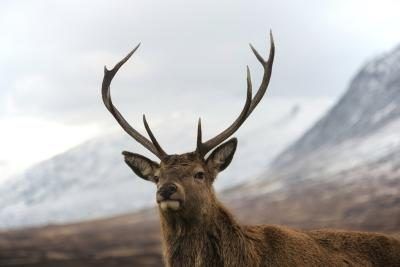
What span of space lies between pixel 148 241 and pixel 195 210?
62.1m

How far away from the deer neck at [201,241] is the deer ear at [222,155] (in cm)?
62

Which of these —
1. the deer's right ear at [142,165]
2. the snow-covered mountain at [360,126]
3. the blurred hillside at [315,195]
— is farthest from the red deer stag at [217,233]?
the snow-covered mountain at [360,126]

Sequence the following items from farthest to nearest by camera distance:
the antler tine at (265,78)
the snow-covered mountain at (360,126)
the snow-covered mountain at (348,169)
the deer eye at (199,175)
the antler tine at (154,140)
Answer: the snow-covered mountain at (360,126)
the snow-covered mountain at (348,169)
the antler tine at (265,78)
the antler tine at (154,140)
the deer eye at (199,175)

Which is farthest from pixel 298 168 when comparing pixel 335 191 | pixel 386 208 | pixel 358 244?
pixel 358 244

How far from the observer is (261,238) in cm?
1024

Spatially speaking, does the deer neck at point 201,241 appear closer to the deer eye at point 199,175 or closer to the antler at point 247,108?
the deer eye at point 199,175

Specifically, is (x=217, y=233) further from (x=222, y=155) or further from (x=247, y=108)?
(x=247, y=108)

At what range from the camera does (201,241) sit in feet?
32.2

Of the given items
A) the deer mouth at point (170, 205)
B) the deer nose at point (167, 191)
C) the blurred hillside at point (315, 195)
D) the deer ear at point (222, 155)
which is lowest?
the deer mouth at point (170, 205)

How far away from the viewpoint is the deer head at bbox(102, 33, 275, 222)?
9.47 metres

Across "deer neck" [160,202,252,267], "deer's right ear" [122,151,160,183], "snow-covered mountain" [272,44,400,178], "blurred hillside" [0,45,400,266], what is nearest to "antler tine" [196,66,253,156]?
"deer's right ear" [122,151,160,183]

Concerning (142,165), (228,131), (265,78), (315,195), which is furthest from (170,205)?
(315,195)

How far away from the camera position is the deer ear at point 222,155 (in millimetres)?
10281

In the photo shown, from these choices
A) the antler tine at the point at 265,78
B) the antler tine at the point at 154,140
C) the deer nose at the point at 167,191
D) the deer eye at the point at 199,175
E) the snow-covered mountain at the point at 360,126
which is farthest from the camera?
the snow-covered mountain at the point at 360,126
